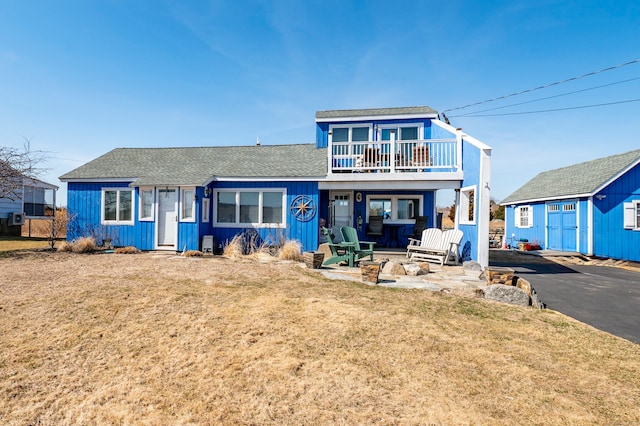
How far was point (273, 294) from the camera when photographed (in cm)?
548

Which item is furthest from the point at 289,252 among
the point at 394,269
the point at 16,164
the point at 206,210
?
the point at 16,164

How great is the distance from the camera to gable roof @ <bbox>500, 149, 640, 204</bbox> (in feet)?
42.1

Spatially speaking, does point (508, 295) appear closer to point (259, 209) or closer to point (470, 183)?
point (470, 183)

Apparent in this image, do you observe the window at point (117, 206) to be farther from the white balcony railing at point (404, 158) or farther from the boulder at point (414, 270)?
the boulder at point (414, 270)

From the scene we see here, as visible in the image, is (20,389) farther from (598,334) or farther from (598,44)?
(598,44)

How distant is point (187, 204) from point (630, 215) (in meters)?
17.5

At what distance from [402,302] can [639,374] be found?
275 cm

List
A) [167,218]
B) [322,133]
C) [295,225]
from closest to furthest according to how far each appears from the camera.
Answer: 1. [295,225]
2. [167,218]
3. [322,133]

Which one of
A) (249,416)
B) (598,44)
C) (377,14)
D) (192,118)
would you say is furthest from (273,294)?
(598,44)

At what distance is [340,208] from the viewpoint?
45.2 ft

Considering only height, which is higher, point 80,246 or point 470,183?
point 470,183

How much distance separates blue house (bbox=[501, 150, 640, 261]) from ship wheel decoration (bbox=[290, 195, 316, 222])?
1170cm

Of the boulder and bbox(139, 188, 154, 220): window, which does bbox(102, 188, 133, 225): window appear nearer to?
bbox(139, 188, 154, 220): window

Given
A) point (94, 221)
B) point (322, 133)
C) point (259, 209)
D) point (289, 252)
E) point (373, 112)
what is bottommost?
point (289, 252)
